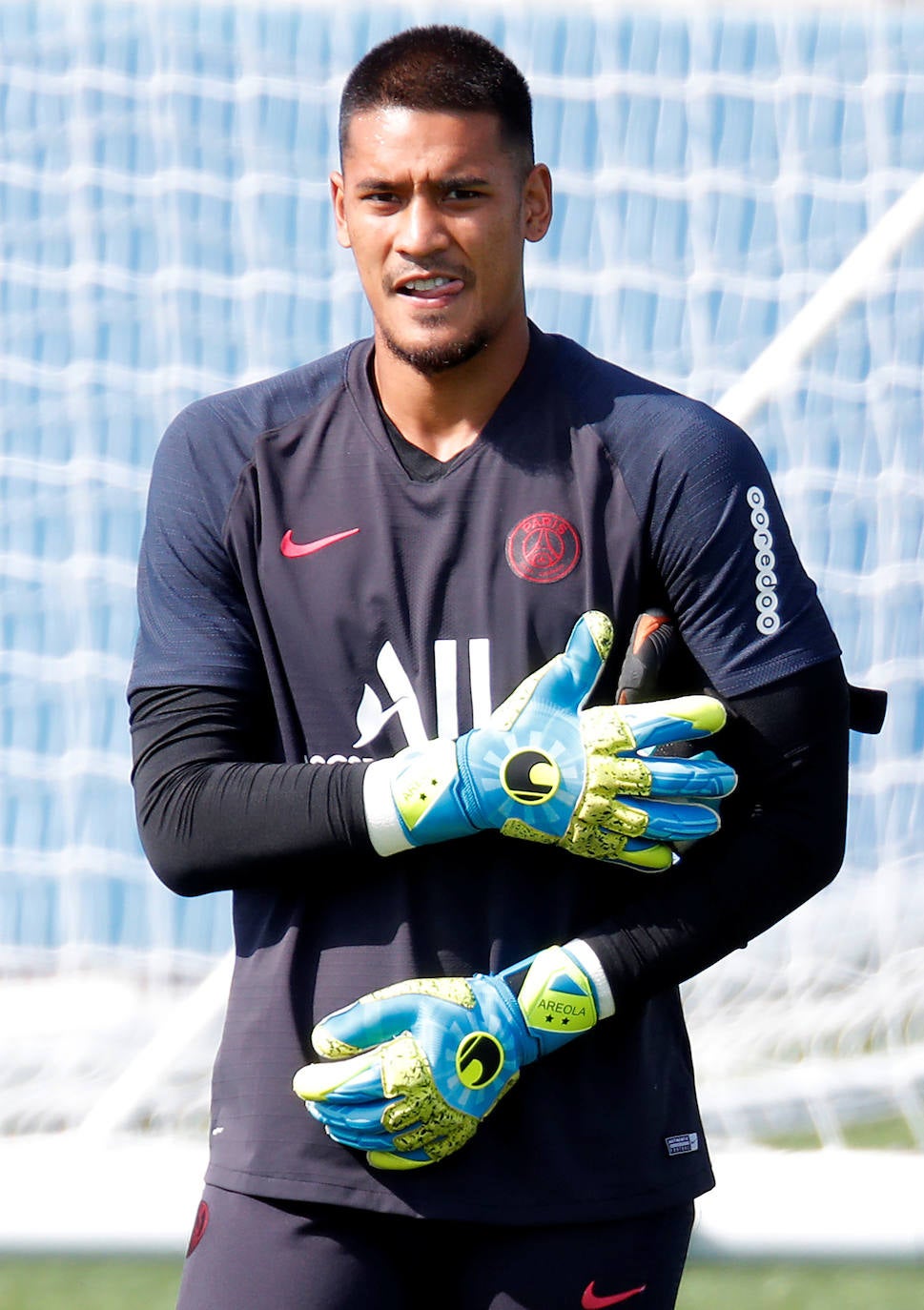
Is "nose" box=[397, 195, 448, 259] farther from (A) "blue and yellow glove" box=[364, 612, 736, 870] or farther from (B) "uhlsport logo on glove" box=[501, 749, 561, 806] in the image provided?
(B) "uhlsport logo on glove" box=[501, 749, 561, 806]

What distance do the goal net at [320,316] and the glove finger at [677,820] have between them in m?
1.71

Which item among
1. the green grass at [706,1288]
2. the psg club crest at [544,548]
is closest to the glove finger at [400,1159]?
the psg club crest at [544,548]

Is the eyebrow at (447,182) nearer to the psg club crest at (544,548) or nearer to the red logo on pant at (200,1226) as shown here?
the psg club crest at (544,548)

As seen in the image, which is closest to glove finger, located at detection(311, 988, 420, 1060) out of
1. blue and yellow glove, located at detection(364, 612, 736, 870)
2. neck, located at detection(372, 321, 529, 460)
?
blue and yellow glove, located at detection(364, 612, 736, 870)

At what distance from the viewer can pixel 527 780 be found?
159 centimetres

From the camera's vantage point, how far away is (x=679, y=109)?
336cm

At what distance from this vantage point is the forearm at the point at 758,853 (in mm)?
1641

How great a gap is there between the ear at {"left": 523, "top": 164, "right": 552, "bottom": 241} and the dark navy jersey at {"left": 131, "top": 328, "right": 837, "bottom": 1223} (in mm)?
199

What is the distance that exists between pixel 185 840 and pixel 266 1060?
22 centimetres

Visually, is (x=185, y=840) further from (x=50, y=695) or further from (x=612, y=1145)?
(x=50, y=695)

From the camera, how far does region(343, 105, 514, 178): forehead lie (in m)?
1.70

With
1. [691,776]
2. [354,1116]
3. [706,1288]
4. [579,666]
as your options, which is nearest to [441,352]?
[579,666]

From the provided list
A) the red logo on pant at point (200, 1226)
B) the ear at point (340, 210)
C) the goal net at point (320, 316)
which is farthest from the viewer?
the goal net at point (320, 316)

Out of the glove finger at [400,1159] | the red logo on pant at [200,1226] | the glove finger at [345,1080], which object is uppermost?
the glove finger at [345,1080]
